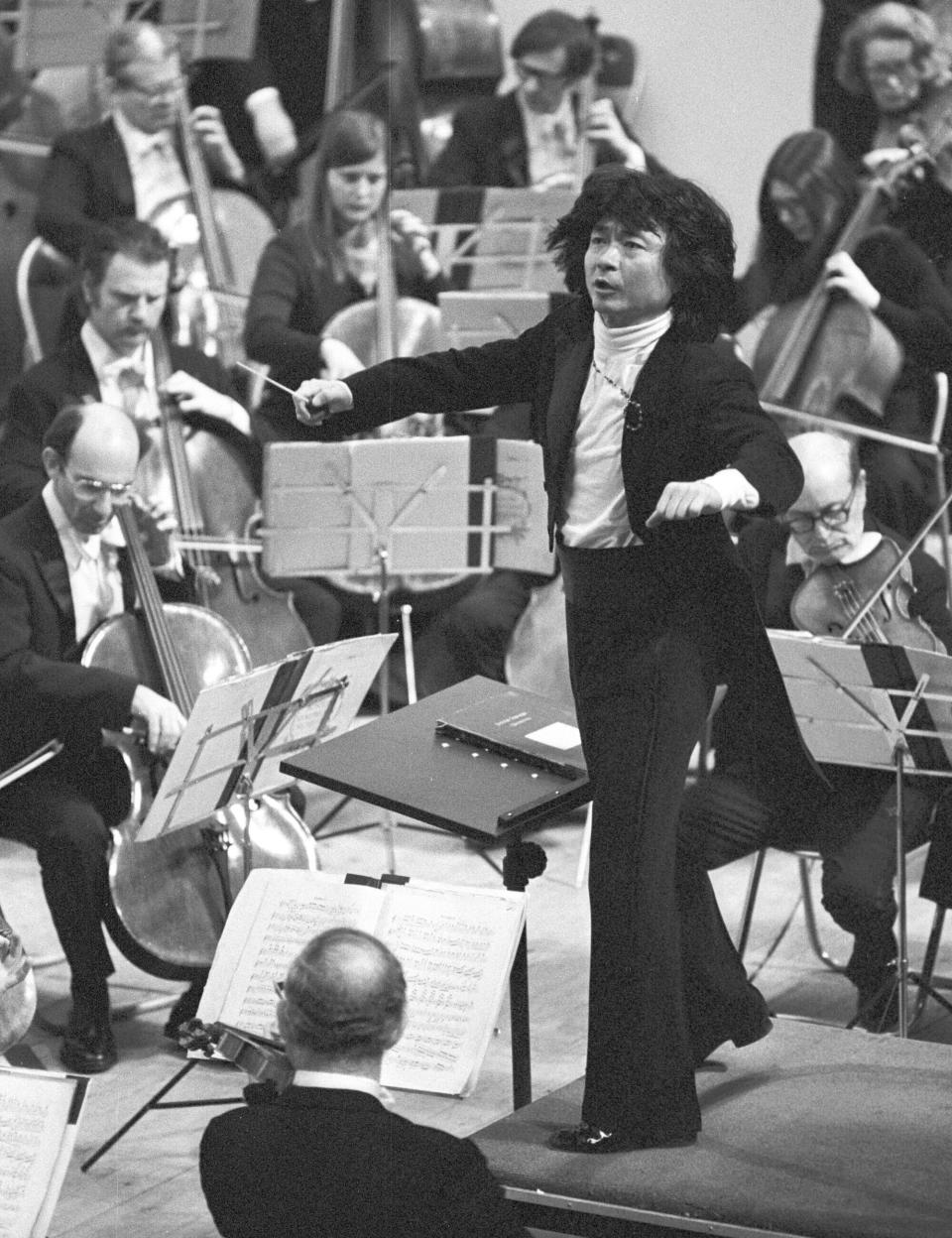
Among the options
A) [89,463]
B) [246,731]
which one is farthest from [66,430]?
[246,731]

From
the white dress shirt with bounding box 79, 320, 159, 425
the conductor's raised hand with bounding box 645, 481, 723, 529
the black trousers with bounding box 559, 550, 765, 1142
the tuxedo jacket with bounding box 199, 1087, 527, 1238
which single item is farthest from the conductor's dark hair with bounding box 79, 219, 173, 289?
the tuxedo jacket with bounding box 199, 1087, 527, 1238

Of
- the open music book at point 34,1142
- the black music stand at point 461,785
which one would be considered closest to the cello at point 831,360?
the black music stand at point 461,785

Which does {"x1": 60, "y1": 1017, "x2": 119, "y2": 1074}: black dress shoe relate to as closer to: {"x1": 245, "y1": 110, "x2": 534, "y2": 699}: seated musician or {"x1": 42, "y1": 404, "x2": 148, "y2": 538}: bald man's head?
{"x1": 42, "y1": 404, "x2": 148, "y2": 538}: bald man's head

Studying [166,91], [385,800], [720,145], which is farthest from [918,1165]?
[720,145]

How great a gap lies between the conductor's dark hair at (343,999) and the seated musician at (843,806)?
1369mm

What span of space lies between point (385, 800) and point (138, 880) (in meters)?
0.79

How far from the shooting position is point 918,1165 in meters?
2.70

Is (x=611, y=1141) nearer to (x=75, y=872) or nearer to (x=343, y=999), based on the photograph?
(x=343, y=999)

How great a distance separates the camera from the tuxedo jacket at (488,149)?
19.3 ft

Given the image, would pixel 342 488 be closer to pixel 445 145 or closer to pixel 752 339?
pixel 752 339

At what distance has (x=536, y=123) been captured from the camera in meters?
5.86

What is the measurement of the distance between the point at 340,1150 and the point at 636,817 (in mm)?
765

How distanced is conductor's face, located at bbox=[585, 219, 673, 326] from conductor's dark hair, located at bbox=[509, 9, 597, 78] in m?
3.28

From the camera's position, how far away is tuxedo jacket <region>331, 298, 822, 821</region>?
2627 millimetres
